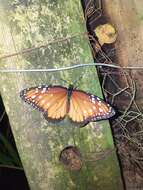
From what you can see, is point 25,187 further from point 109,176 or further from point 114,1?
point 114,1

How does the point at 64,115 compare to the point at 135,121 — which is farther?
the point at 135,121

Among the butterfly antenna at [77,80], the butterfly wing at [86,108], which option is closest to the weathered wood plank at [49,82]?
the butterfly antenna at [77,80]

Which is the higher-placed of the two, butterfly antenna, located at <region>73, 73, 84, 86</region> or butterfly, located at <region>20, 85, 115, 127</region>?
butterfly antenna, located at <region>73, 73, 84, 86</region>

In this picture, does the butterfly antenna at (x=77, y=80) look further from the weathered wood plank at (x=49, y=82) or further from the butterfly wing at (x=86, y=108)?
the butterfly wing at (x=86, y=108)

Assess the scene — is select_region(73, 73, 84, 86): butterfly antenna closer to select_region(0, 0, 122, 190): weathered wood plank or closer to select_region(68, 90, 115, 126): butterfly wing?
select_region(0, 0, 122, 190): weathered wood plank

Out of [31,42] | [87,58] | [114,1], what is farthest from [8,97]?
[114,1]

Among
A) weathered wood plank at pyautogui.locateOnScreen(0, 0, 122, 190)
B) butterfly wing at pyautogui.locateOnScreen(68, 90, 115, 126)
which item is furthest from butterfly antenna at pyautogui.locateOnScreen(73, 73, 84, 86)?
butterfly wing at pyautogui.locateOnScreen(68, 90, 115, 126)

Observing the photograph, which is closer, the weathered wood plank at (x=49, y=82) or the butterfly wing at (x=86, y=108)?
the butterfly wing at (x=86, y=108)

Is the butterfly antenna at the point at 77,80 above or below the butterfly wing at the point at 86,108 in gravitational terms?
above
